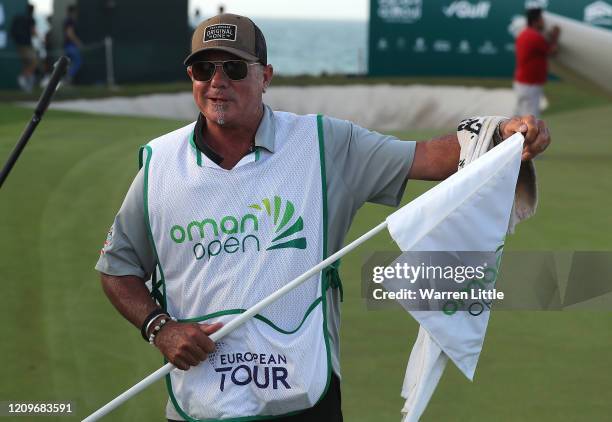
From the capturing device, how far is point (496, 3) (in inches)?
1181

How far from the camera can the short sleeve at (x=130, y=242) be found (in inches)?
151

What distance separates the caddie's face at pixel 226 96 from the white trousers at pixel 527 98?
1374 cm

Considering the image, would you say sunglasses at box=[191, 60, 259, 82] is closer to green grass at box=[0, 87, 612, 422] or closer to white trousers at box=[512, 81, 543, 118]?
green grass at box=[0, 87, 612, 422]

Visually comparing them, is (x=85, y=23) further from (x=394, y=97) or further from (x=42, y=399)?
(x=42, y=399)

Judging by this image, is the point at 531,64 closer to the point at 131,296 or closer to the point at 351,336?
the point at 351,336

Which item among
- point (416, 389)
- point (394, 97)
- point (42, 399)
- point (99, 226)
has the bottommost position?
point (394, 97)

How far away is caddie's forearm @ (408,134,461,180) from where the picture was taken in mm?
3891

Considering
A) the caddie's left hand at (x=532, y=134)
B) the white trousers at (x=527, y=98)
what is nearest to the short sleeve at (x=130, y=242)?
the caddie's left hand at (x=532, y=134)

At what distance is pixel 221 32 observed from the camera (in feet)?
12.4

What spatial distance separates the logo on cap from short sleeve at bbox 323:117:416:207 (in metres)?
0.41

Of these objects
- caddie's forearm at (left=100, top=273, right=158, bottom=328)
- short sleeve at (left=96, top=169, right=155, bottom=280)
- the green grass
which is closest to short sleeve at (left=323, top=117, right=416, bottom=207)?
short sleeve at (left=96, top=169, right=155, bottom=280)

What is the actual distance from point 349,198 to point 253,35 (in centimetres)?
61

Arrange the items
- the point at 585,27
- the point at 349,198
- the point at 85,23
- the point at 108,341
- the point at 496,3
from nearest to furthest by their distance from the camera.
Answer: the point at 349,198
the point at 108,341
the point at 585,27
the point at 85,23
the point at 496,3

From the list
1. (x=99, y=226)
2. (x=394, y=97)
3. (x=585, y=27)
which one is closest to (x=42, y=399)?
(x=99, y=226)
